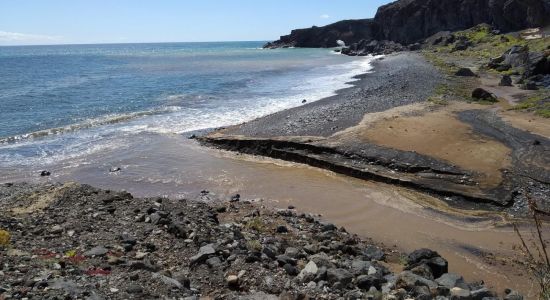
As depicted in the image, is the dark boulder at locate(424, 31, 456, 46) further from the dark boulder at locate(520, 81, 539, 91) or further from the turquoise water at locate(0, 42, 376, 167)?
the dark boulder at locate(520, 81, 539, 91)

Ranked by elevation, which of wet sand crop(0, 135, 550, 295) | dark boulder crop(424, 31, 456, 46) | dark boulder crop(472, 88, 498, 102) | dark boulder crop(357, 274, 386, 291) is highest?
dark boulder crop(424, 31, 456, 46)

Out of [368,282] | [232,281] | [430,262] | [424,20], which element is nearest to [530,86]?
[430,262]

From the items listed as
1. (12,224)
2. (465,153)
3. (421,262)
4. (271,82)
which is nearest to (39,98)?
(271,82)

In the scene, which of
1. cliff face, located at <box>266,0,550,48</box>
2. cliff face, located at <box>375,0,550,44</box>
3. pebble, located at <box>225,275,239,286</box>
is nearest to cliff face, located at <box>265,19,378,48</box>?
cliff face, located at <box>266,0,550,48</box>

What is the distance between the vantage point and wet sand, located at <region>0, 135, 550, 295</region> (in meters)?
12.7

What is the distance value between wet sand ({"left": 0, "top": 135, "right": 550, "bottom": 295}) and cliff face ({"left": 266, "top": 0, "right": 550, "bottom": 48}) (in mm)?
82661

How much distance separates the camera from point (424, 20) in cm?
12175

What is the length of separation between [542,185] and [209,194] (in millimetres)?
12383

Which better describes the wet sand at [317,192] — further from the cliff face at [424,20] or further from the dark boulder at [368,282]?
the cliff face at [424,20]

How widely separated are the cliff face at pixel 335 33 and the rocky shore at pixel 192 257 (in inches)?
5673

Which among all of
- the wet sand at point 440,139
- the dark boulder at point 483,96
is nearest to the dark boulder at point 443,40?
the dark boulder at point 483,96

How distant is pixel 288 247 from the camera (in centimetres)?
1112

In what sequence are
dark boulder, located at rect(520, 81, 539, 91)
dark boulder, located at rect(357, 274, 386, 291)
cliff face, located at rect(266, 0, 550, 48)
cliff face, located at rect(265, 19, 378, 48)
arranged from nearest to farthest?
dark boulder, located at rect(357, 274, 386, 291) → dark boulder, located at rect(520, 81, 539, 91) → cliff face, located at rect(266, 0, 550, 48) → cliff face, located at rect(265, 19, 378, 48)

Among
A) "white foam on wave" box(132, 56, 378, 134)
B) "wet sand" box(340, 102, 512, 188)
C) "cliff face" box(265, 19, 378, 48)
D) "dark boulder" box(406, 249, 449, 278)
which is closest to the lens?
"dark boulder" box(406, 249, 449, 278)
